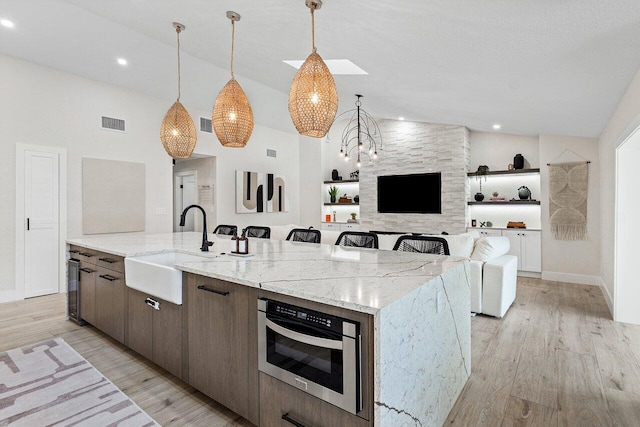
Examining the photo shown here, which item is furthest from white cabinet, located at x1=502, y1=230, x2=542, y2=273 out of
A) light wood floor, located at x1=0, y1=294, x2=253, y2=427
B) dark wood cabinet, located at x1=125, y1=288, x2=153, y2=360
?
dark wood cabinet, located at x1=125, y1=288, x2=153, y2=360

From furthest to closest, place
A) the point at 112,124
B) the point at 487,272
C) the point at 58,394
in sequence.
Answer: the point at 112,124 < the point at 487,272 < the point at 58,394

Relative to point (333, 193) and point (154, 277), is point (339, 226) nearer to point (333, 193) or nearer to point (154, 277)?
point (333, 193)

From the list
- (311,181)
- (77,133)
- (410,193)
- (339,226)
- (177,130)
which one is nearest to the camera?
(177,130)

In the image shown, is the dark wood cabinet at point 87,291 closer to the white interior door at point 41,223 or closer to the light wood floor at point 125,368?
the light wood floor at point 125,368

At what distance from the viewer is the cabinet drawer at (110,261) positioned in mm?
2752

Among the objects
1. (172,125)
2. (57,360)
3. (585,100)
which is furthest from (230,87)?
(585,100)

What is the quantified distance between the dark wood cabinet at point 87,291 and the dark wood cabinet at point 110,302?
0.08m

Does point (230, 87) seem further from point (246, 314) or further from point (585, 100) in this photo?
point (585, 100)

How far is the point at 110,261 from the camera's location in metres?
2.89

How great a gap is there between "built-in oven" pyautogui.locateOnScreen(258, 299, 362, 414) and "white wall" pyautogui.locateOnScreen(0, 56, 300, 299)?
4.78 m

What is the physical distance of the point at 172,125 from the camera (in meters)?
3.46

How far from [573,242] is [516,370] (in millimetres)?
4105

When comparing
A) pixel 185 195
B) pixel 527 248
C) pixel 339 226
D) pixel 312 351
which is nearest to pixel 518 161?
pixel 527 248

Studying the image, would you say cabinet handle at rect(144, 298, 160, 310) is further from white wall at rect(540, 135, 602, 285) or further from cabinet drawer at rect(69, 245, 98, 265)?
white wall at rect(540, 135, 602, 285)
